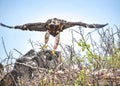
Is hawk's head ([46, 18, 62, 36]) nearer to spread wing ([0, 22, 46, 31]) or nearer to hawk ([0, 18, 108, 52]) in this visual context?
hawk ([0, 18, 108, 52])

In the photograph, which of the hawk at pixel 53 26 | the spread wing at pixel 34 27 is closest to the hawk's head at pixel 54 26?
the hawk at pixel 53 26

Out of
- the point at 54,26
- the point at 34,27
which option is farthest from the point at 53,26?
the point at 34,27

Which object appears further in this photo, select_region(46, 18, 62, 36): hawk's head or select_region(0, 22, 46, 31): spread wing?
select_region(0, 22, 46, 31): spread wing

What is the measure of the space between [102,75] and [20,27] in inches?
294

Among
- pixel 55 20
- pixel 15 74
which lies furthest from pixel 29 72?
pixel 55 20

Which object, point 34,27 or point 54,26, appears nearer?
Result: point 54,26

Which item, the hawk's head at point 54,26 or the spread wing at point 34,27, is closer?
the hawk's head at point 54,26

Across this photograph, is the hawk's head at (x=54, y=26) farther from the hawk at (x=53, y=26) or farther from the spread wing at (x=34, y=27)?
the spread wing at (x=34, y=27)

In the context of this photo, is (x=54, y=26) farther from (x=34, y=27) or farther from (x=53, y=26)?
(x=34, y=27)

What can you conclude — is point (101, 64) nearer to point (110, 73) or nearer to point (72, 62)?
point (110, 73)

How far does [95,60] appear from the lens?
4184mm

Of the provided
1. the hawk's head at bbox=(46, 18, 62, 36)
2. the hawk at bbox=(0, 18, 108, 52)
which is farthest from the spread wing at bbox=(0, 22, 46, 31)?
the hawk's head at bbox=(46, 18, 62, 36)

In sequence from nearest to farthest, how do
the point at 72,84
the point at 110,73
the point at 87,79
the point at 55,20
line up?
1. the point at 110,73
2. the point at 87,79
3. the point at 72,84
4. the point at 55,20

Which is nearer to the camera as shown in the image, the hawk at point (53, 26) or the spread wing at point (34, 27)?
the hawk at point (53, 26)
